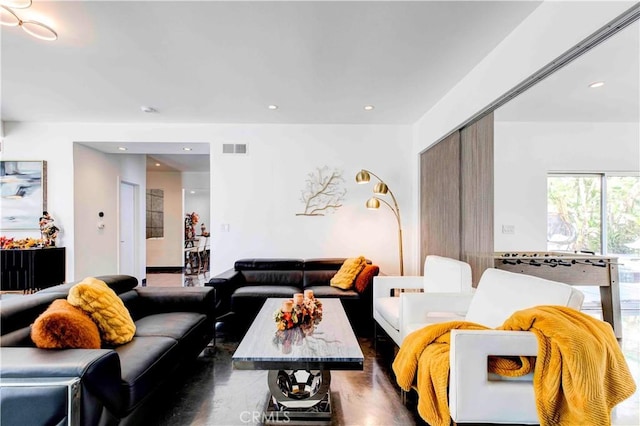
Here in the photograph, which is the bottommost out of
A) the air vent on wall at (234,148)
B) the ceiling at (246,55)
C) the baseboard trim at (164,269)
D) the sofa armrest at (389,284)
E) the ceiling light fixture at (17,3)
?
the baseboard trim at (164,269)

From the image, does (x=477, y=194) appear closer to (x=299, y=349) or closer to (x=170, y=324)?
(x=299, y=349)

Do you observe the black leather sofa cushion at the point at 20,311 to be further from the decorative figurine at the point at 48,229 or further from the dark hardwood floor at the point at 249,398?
the decorative figurine at the point at 48,229

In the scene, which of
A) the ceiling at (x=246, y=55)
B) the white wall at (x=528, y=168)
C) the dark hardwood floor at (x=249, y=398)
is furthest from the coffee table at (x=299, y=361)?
the ceiling at (x=246, y=55)

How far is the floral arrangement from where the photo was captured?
2182mm

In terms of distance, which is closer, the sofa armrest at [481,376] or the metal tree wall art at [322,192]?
the sofa armrest at [481,376]

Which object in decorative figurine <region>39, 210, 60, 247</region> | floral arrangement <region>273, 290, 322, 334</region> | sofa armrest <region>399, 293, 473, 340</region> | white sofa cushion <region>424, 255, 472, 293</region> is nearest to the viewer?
floral arrangement <region>273, 290, 322, 334</region>

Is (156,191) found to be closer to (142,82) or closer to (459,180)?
(142,82)

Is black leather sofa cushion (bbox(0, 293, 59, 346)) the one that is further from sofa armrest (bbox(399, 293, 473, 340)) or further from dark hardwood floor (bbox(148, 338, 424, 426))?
sofa armrest (bbox(399, 293, 473, 340))

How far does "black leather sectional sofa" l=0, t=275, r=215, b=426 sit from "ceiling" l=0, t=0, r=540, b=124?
1.97 metres

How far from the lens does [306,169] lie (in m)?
4.66

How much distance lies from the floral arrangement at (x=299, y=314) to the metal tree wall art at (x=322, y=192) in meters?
2.38

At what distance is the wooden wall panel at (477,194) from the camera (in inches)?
108

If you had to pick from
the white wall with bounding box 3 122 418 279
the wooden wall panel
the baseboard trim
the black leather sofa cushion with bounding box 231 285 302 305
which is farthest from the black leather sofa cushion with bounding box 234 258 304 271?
the baseboard trim

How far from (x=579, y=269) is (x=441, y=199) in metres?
1.56
